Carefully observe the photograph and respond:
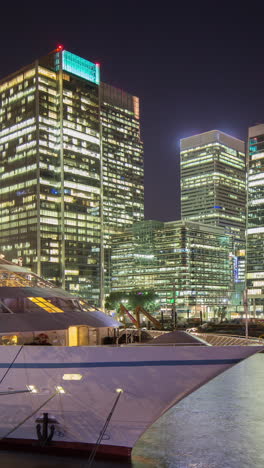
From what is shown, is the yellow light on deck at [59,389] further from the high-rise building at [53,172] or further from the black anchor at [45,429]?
the high-rise building at [53,172]

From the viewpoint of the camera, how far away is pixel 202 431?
21.2 meters

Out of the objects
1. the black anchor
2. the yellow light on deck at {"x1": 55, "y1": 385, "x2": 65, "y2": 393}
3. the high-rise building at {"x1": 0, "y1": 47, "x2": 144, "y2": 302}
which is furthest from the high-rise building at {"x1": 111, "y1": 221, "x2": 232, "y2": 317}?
the yellow light on deck at {"x1": 55, "y1": 385, "x2": 65, "y2": 393}

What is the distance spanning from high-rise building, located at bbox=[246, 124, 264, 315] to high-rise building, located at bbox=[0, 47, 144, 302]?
5008 cm

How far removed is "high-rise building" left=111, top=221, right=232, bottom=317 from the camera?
18575cm

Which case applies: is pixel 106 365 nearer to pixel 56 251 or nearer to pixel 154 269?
pixel 56 251

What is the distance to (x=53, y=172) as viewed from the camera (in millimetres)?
161500

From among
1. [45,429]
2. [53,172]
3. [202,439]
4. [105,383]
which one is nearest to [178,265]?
[53,172]

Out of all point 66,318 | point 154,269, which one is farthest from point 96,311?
point 154,269

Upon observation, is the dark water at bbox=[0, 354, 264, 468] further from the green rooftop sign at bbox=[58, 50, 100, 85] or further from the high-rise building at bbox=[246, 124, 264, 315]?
the green rooftop sign at bbox=[58, 50, 100, 85]

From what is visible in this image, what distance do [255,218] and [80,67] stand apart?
77265 mm

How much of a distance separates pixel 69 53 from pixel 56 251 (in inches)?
2608

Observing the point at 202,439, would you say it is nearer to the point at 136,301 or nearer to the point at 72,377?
the point at 72,377

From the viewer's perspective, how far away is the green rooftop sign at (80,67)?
557 ft

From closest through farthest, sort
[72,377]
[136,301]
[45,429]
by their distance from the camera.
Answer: [72,377], [45,429], [136,301]
